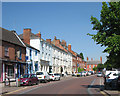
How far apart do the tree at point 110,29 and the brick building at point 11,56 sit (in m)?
14.2

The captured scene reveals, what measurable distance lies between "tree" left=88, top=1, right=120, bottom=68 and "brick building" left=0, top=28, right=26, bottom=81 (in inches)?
557

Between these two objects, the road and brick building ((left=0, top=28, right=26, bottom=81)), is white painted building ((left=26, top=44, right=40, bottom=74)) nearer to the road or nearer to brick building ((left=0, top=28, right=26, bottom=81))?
brick building ((left=0, top=28, right=26, bottom=81))

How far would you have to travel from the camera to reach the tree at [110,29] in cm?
1480

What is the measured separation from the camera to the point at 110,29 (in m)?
16.4

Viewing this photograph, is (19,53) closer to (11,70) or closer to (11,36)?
(11,36)

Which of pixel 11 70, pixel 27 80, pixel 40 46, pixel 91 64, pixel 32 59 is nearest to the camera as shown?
A: pixel 27 80

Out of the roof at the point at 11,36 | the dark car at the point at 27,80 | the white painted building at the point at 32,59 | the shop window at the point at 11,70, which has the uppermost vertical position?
the roof at the point at 11,36

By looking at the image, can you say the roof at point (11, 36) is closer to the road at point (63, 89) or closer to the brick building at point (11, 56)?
the brick building at point (11, 56)

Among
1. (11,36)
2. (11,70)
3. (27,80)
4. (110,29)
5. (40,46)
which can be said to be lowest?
(27,80)

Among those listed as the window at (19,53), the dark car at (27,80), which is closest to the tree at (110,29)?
the dark car at (27,80)

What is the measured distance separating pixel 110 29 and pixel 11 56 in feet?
60.3

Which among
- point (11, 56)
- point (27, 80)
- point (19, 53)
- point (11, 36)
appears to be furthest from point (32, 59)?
point (27, 80)

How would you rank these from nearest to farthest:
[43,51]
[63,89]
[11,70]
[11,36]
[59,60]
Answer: [63,89]
[11,70]
[11,36]
[43,51]
[59,60]

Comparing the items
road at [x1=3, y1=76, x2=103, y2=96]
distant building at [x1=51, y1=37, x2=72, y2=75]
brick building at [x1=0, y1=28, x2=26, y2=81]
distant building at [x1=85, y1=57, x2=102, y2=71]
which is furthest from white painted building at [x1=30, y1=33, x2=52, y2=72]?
distant building at [x1=85, y1=57, x2=102, y2=71]
